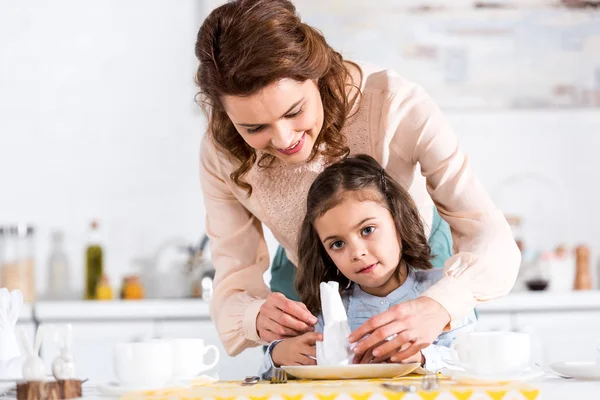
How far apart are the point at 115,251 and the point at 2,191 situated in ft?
1.74

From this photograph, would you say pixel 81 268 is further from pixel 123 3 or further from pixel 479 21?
pixel 479 21

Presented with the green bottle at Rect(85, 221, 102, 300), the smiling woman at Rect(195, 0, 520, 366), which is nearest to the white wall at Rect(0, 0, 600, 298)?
the green bottle at Rect(85, 221, 102, 300)

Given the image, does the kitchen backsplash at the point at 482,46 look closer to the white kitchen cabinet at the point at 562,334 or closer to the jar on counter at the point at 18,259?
the white kitchen cabinet at the point at 562,334

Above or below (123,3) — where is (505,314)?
below

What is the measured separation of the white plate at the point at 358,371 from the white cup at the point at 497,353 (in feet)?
0.42

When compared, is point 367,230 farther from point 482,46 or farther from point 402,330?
point 482,46

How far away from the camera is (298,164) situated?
6.10ft

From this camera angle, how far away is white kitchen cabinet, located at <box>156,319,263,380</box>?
3037mm

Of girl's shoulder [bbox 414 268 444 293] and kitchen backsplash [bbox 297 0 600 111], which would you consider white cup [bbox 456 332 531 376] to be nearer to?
girl's shoulder [bbox 414 268 444 293]

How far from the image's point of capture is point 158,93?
3.66 m

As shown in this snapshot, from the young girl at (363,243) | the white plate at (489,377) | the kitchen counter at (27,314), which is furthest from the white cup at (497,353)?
the kitchen counter at (27,314)

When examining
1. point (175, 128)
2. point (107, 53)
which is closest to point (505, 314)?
point (175, 128)

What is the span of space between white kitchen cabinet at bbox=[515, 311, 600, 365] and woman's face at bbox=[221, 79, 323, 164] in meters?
1.74

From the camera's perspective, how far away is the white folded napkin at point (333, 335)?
4.69ft
